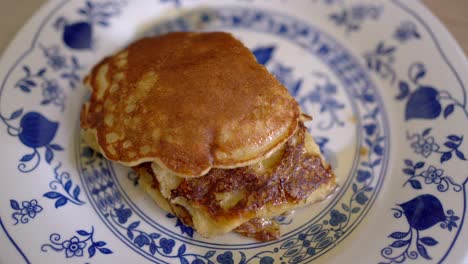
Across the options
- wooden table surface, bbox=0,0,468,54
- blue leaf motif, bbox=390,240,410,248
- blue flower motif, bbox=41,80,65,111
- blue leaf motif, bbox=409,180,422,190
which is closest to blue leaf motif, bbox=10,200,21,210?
blue flower motif, bbox=41,80,65,111

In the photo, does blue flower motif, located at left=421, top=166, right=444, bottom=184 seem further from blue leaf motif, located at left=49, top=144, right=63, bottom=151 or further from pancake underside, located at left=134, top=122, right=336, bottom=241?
blue leaf motif, located at left=49, top=144, right=63, bottom=151

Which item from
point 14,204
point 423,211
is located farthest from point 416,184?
point 14,204

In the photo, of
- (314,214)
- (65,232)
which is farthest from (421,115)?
(65,232)

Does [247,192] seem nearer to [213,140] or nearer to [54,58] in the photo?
[213,140]

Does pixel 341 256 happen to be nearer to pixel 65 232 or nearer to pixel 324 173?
pixel 324 173

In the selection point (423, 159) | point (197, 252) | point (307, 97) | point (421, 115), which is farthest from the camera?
point (307, 97)

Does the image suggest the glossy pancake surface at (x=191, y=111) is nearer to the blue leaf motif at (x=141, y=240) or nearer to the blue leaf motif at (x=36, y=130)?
the blue leaf motif at (x=36, y=130)

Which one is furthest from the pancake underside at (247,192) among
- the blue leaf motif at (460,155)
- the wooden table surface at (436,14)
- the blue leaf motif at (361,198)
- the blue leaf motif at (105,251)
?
the wooden table surface at (436,14)
